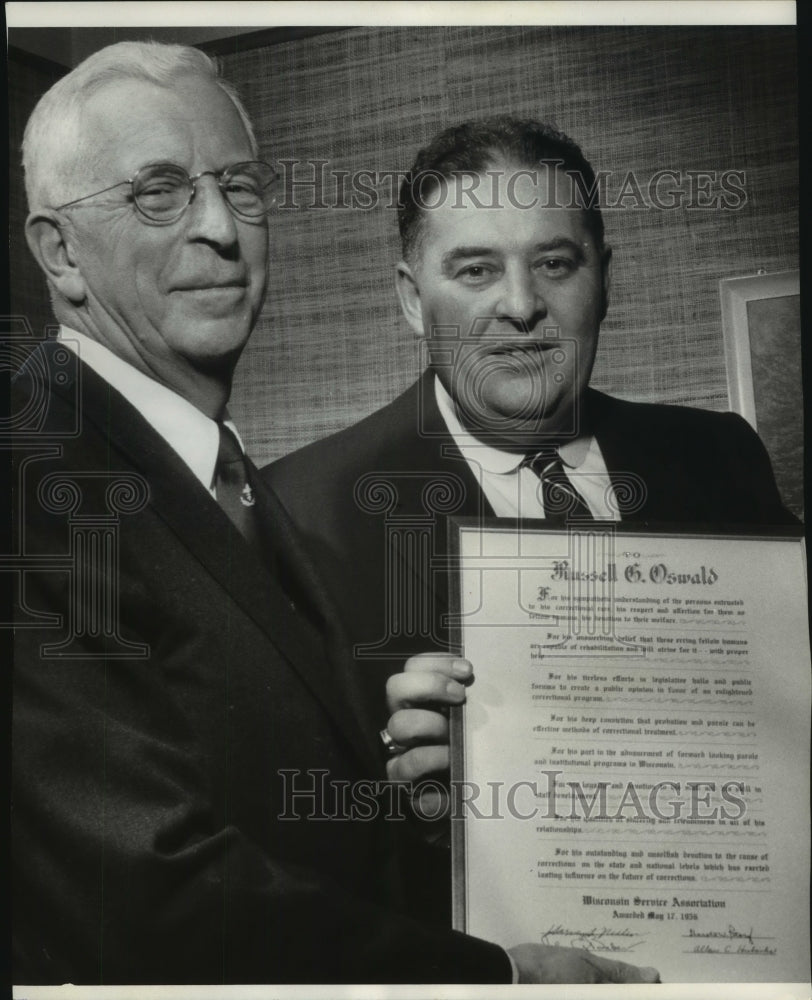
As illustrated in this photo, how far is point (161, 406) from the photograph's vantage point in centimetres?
175

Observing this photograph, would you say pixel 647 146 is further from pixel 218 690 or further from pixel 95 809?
pixel 95 809

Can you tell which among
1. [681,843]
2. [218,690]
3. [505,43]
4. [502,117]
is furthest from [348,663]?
[505,43]

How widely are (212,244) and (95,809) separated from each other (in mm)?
886

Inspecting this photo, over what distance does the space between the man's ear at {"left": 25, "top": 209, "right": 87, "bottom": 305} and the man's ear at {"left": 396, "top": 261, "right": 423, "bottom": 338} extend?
499 mm

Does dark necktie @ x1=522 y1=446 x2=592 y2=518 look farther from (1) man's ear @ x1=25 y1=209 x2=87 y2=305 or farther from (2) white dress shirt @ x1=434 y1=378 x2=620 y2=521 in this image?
(1) man's ear @ x1=25 y1=209 x2=87 y2=305

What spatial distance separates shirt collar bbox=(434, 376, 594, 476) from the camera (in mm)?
1794

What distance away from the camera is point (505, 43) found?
1.85 m

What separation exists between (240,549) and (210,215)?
20.7 inches

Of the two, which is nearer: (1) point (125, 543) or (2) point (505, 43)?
(1) point (125, 543)

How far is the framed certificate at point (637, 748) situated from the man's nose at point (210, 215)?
Result: 1.97 ft
